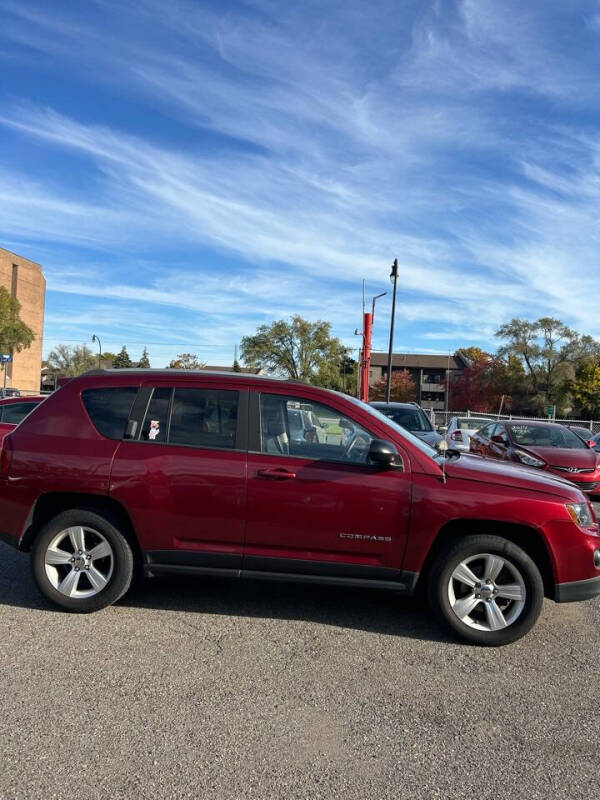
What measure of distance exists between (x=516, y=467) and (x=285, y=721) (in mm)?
2789

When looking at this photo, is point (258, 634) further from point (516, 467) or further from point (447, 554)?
point (516, 467)

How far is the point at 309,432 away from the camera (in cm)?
472

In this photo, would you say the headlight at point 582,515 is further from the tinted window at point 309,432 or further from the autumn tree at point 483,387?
the autumn tree at point 483,387

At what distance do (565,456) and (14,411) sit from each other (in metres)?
9.20

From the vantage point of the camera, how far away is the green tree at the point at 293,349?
2891 inches

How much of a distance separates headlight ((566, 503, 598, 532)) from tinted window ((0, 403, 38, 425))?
8357 millimetres

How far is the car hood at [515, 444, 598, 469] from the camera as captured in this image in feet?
35.3

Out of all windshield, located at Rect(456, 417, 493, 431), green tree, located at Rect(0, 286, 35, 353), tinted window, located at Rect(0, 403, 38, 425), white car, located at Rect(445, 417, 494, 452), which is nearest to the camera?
tinted window, located at Rect(0, 403, 38, 425)

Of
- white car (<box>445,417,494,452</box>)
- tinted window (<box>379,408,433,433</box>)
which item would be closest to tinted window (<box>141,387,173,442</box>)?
tinted window (<box>379,408,433,433</box>)

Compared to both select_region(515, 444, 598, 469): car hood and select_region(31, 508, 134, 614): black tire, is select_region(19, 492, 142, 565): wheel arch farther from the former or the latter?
select_region(515, 444, 598, 469): car hood

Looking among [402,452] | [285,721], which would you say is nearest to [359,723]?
[285,721]

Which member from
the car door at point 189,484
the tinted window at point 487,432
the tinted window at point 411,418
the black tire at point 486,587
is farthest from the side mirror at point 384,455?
the tinted window at point 487,432

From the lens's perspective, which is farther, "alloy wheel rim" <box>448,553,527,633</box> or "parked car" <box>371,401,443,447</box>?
"parked car" <box>371,401,443,447</box>

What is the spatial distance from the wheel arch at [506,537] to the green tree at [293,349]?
68.7 m
